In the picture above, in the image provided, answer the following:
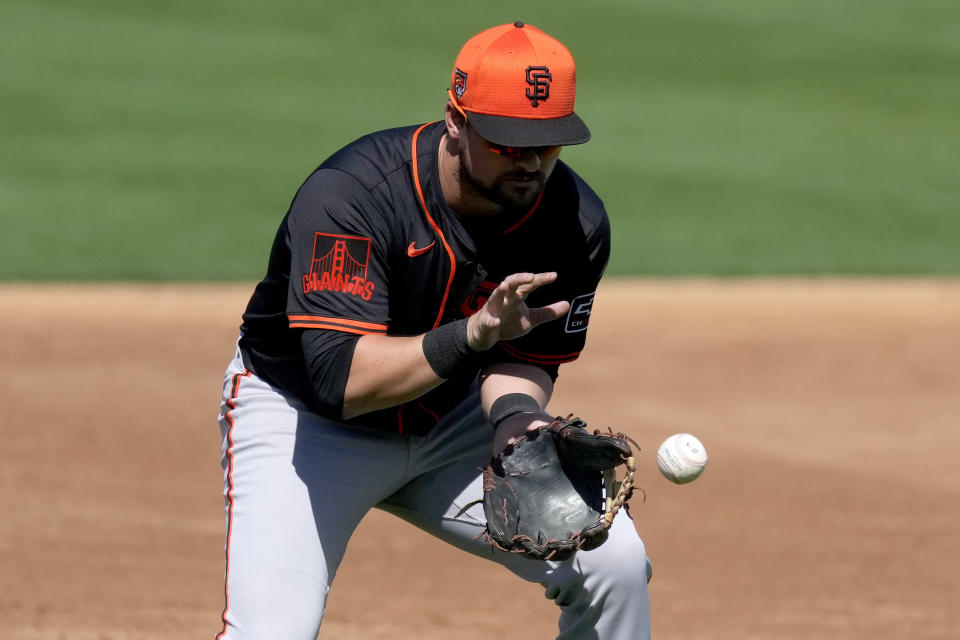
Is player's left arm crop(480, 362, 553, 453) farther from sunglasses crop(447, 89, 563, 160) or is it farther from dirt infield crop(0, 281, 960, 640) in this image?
dirt infield crop(0, 281, 960, 640)

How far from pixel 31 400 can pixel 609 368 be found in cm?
376

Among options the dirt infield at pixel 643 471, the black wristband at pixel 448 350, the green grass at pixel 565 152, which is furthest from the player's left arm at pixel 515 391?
the green grass at pixel 565 152

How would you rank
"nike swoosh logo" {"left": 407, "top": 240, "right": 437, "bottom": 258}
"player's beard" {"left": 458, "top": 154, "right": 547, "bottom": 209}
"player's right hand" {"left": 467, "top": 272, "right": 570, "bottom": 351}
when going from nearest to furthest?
"player's right hand" {"left": 467, "top": 272, "right": 570, "bottom": 351} → "player's beard" {"left": 458, "top": 154, "right": 547, "bottom": 209} → "nike swoosh logo" {"left": 407, "top": 240, "right": 437, "bottom": 258}

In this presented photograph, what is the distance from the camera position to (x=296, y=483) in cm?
379

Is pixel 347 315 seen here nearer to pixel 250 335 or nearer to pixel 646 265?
pixel 250 335

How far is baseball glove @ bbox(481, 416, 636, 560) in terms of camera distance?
365 centimetres

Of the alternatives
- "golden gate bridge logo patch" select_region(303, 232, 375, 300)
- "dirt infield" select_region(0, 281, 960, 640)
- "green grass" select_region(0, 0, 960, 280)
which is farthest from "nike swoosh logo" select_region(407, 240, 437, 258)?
"green grass" select_region(0, 0, 960, 280)

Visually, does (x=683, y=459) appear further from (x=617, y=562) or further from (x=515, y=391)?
(x=515, y=391)

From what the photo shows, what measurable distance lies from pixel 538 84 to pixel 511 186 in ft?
0.94

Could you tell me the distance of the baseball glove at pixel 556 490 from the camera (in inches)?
144

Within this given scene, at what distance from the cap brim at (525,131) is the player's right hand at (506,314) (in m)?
0.37

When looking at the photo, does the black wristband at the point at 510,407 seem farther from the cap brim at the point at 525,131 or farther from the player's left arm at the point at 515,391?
the cap brim at the point at 525,131

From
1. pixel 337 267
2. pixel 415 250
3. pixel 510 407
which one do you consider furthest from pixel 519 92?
pixel 510 407

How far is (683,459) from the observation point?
3768mm
